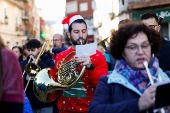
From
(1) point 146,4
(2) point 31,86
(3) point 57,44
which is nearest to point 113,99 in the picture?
(2) point 31,86

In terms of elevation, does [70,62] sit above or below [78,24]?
below

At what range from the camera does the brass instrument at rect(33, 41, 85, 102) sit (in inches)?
116

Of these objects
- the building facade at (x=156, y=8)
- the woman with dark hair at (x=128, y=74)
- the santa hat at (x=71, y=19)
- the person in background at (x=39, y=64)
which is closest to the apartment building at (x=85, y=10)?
the building facade at (x=156, y=8)

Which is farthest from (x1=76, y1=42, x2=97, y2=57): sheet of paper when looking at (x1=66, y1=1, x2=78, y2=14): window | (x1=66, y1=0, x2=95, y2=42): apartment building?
(x1=66, y1=1, x2=78, y2=14): window

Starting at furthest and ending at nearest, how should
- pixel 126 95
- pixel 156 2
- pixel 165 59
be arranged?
pixel 156 2
pixel 165 59
pixel 126 95

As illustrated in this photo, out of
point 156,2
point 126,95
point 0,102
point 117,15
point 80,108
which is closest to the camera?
point 0,102

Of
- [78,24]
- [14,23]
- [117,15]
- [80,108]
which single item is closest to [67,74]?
[80,108]

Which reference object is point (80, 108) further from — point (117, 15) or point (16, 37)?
point (16, 37)

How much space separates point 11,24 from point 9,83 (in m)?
22.4

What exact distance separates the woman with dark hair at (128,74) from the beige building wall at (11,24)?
A: 61.2ft

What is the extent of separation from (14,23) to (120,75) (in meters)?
23.4

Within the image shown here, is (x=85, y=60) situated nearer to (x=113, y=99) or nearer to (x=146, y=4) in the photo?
(x=113, y=99)

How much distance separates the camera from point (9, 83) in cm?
150

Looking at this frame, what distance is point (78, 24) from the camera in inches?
129
